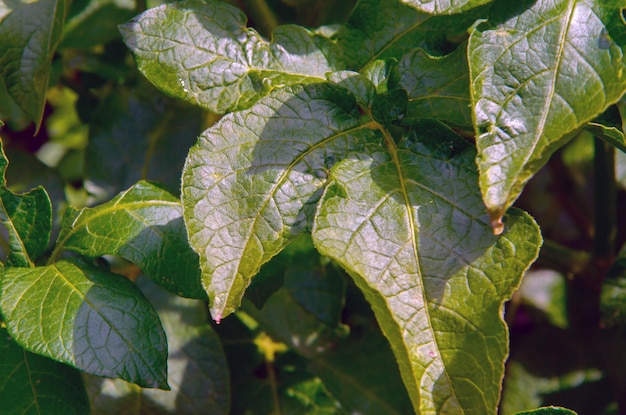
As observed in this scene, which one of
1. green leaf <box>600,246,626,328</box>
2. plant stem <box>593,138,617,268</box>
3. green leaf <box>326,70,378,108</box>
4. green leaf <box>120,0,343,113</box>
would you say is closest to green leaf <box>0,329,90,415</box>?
green leaf <box>120,0,343,113</box>

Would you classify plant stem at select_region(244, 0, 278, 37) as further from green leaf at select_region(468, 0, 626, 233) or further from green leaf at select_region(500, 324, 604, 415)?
green leaf at select_region(500, 324, 604, 415)

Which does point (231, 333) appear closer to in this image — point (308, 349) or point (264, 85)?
point (308, 349)

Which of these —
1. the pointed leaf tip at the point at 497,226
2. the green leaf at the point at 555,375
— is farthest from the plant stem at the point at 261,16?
the green leaf at the point at 555,375

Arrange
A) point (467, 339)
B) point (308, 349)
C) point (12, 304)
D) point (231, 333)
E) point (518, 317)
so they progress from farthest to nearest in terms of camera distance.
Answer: point (518, 317) → point (231, 333) → point (308, 349) → point (12, 304) → point (467, 339)

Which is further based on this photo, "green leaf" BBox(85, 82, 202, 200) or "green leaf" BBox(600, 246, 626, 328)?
"green leaf" BBox(85, 82, 202, 200)

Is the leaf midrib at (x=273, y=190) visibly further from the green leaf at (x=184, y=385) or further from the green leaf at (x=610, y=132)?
the green leaf at (x=184, y=385)

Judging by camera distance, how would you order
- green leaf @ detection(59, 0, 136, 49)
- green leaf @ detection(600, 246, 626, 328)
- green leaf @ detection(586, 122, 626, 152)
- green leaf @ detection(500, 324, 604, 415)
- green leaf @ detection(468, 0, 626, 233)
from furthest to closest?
green leaf @ detection(500, 324, 604, 415) → green leaf @ detection(59, 0, 136, 49) → green leaf @ detection(600, 246, 626, 328) → green leaf @ detection(586, 122, 626, 152) → green leaf @ detection(468, 0, 626, 233)

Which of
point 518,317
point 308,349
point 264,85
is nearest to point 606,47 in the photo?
point 264,85

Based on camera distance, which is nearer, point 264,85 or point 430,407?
point 430,407
